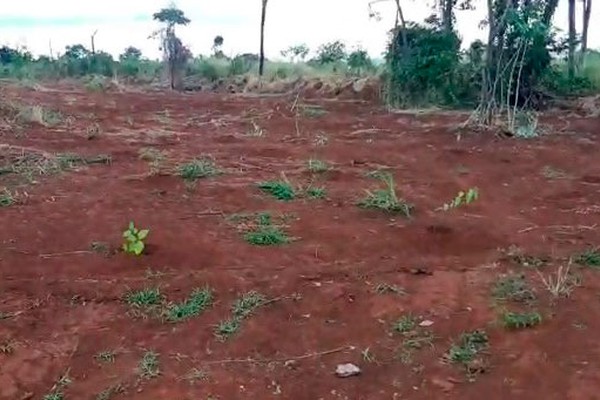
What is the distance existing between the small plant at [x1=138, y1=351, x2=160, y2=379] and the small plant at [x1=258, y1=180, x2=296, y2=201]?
2.20m

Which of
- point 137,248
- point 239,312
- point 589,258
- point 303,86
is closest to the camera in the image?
point 239,312

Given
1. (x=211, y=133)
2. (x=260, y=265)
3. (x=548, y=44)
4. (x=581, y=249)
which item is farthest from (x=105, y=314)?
(x=548, y=44)

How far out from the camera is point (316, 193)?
193 inches

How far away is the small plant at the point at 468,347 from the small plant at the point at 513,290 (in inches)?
13.8

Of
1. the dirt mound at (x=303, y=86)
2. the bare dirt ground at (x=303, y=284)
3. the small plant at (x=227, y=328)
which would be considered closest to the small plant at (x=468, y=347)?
the bare dirt ground at (x=303, y=284)

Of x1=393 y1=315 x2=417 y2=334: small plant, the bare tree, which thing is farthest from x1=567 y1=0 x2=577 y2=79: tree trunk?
x1=393 y1=315 x2=417 y2=334: small plant

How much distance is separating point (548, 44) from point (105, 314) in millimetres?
8459

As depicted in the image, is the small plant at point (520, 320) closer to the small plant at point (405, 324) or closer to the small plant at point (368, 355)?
the small plant at point (405, 324)

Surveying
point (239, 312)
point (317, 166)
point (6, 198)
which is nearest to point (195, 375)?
point (239, 312)

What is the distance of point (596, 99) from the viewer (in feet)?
33.1

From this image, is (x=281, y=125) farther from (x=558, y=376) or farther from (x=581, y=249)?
(x=558, y=376)

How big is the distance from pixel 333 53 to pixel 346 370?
1537cm

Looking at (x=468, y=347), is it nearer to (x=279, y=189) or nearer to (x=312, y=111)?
(x=279, y=189)

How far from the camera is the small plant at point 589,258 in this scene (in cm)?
345
